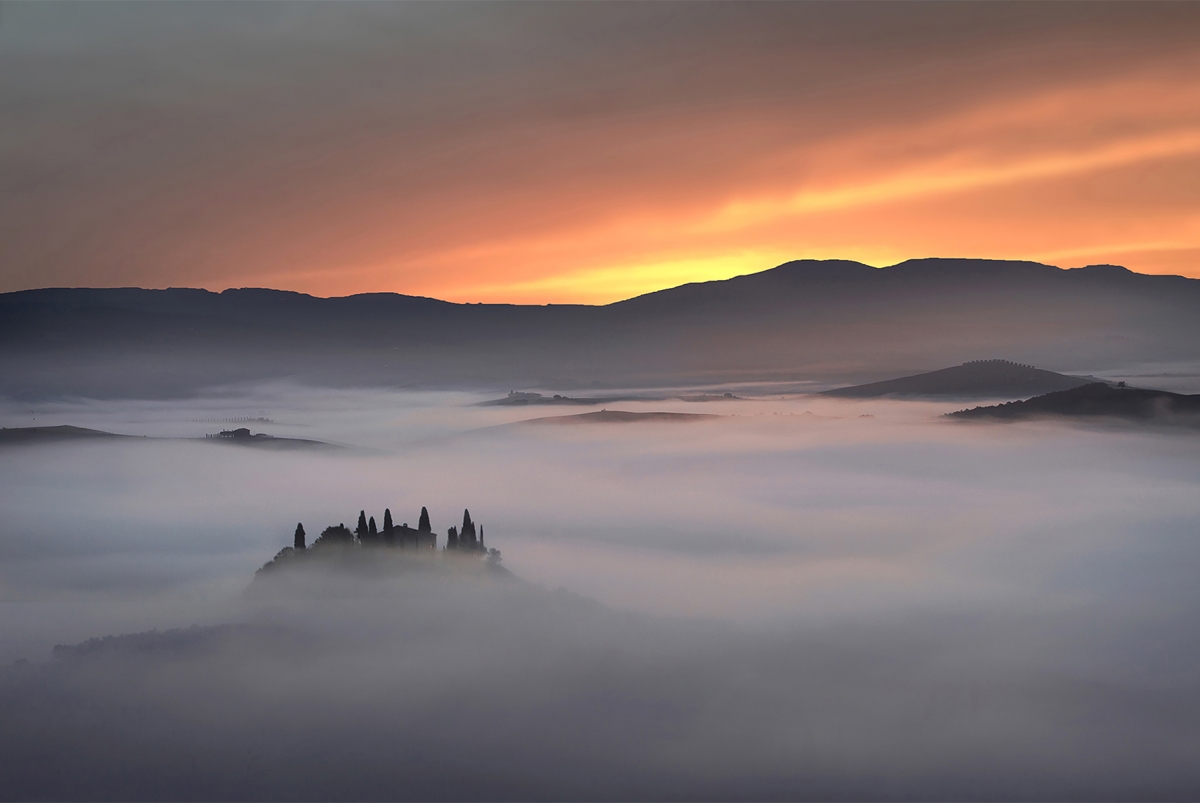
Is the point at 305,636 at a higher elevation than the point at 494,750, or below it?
higher

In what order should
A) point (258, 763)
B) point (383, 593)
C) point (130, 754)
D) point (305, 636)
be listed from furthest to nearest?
point (383, 593), point (305, 636), point (258, 763), point (130, 754)

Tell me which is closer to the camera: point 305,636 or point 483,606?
point 305,636

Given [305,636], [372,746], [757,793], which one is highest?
[305,636]

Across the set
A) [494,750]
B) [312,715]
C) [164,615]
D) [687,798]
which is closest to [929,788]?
[687,798]

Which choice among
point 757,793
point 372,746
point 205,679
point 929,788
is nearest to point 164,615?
point 205,679

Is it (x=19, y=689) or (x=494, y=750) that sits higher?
(x=19, y=689)

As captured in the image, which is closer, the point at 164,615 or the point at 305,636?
the point at 305,636

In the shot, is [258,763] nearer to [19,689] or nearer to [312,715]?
[312,715]

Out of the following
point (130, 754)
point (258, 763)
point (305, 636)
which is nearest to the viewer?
point (130, 754)

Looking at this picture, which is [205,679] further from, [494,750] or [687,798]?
[687,798]
